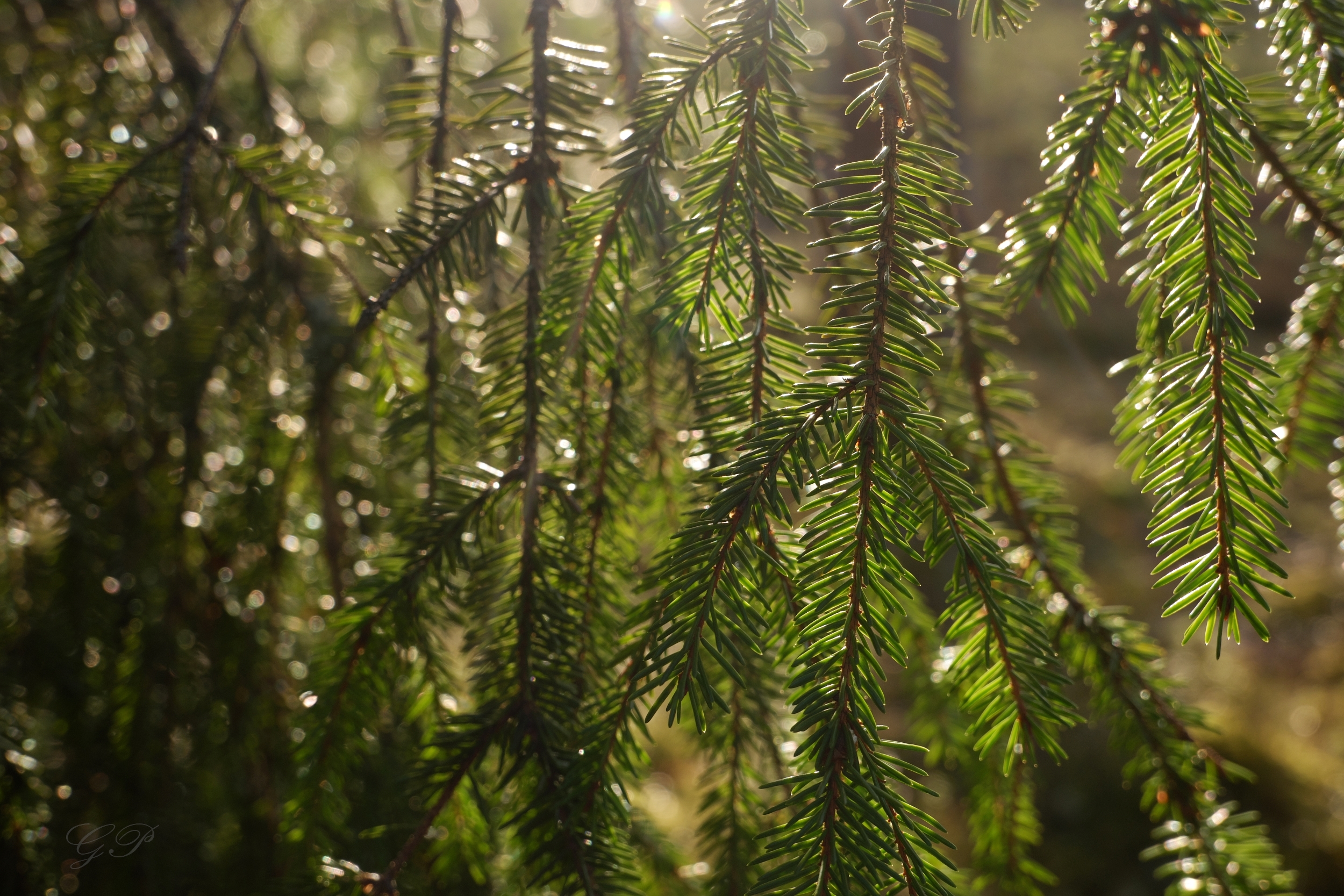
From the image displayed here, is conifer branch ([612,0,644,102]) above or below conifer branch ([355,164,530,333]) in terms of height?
above

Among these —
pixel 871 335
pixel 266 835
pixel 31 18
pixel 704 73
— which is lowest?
pixel 266 835

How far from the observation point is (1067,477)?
3938 millimetres

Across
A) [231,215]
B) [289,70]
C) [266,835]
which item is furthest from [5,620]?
[289,70]

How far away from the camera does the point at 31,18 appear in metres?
0.98

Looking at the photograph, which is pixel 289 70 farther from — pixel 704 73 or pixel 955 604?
pixel 955 604

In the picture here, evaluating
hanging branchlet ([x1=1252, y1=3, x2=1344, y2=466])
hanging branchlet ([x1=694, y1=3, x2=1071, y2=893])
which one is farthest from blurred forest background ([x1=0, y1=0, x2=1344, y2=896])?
hanging branchlet ([x1=694, y1=3, x2=1071, y2=893])

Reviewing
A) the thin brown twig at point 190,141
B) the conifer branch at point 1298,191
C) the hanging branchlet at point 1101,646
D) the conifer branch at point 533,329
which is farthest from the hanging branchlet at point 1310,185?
the thin brown twig at point 190,141

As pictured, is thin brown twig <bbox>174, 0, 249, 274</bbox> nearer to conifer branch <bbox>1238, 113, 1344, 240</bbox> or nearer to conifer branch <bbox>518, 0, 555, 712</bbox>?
conifer branch <bbox>518, 0, 555, 712</bbox>

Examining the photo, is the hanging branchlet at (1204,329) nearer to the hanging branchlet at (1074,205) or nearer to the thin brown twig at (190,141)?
the hanging branchlet at (1074,205)

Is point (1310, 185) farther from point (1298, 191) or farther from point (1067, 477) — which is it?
point (1067, 477)

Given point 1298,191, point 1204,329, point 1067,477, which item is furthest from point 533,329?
point 1067,477

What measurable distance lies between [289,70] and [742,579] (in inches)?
57.2

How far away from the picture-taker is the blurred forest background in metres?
0.94

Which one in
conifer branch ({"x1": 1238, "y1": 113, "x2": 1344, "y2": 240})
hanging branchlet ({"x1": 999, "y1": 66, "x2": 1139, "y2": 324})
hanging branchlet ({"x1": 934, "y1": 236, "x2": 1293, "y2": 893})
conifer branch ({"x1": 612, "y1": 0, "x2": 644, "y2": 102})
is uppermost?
conifer branch ({"x1": 612, "y1": 0, "x2": 644, "y2": 102})
